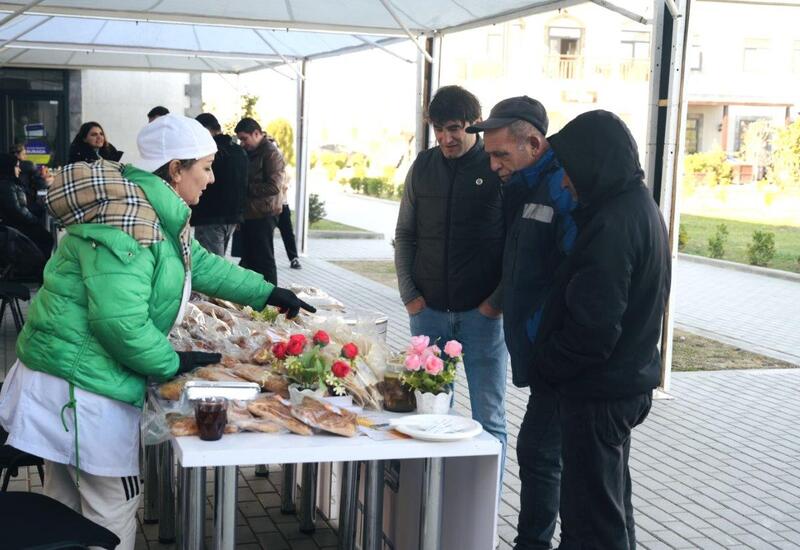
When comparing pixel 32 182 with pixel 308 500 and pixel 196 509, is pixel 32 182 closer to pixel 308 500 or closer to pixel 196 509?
pixel 308 500

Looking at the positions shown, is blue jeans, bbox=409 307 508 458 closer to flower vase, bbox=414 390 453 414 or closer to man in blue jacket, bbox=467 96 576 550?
man in blue jacket, bbox=467 96 576 550

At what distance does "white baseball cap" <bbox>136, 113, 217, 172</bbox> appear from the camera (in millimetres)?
3062

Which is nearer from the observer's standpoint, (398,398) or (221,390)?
(221,390)

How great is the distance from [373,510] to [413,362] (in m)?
0.56

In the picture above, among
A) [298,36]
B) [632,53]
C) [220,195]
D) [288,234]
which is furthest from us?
[632,53]

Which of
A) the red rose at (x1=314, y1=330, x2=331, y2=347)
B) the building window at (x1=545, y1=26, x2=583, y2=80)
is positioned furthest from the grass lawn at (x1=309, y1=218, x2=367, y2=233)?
the building window at (x1=545, y1=26, x2=583, y2=80)

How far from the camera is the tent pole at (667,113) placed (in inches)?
269

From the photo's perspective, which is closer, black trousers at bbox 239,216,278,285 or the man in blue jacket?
the man in blue jacket

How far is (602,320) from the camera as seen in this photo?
2.96 m

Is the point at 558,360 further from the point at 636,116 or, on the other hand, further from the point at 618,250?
the point at 636,116

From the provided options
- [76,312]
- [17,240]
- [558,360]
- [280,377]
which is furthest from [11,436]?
[17,240]

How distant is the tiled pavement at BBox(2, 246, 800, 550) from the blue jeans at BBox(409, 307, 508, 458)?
0.60 m

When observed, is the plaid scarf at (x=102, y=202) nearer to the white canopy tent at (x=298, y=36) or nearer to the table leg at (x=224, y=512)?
the table leg at (x=224, y=512)

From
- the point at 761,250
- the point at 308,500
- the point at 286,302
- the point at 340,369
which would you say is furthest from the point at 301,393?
the point at 761,250
